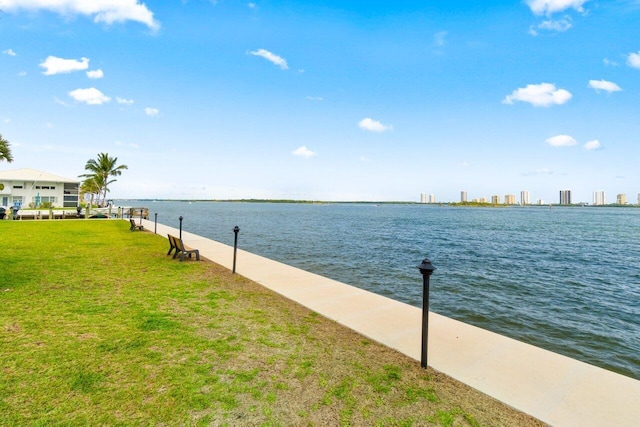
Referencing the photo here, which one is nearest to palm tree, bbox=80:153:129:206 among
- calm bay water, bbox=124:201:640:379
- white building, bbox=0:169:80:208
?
white building, bbox=0:169:80:208

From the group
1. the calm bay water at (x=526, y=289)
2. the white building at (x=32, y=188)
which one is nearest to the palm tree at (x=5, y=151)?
the white building at (x=32, y=188)

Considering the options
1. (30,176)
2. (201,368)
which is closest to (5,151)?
(30,176)

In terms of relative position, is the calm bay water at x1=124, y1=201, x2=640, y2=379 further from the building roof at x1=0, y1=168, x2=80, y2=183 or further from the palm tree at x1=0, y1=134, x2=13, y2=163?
the building roof at x1=0, y1=168, x2=80, y2=183

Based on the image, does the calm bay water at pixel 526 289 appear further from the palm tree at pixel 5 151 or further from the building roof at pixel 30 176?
the building roof at pixel 30 176

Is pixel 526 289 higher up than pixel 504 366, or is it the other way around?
pixel 504 366

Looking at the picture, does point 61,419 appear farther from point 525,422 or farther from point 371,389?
point 525,422

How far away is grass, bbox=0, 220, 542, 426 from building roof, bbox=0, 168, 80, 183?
4910cm

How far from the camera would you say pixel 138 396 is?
3.57m

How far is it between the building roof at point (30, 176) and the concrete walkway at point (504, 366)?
5311 cm

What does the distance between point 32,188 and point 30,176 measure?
204cm

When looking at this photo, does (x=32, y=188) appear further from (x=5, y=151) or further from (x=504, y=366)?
(x=504, y=366)

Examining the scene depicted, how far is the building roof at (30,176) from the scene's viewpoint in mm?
43219

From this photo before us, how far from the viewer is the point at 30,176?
44500 millimetres

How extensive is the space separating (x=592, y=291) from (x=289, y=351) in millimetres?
13136
